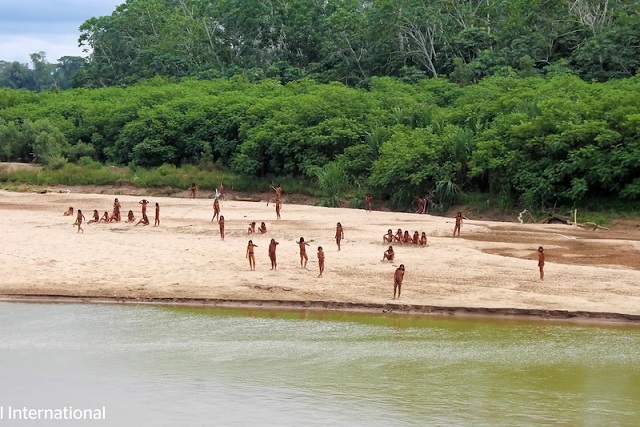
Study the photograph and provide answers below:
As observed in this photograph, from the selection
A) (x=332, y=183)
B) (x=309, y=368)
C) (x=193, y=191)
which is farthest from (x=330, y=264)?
(x=193, y=191)

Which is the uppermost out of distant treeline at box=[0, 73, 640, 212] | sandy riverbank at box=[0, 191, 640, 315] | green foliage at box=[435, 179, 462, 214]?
distant treeline at box=[0, 73, 640, 212]

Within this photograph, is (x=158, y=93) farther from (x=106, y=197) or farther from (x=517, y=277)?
(x=517, y=277)

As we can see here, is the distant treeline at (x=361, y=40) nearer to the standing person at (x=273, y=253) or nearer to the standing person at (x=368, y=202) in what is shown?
the standing person at (x=368, y=202)

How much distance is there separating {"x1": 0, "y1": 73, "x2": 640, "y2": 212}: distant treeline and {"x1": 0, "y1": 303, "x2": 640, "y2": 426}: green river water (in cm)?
1481

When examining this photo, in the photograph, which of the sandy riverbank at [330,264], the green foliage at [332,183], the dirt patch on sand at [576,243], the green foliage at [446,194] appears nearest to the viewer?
the sandy riverbank at [330,264]

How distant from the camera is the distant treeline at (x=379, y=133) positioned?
3559 centimetres

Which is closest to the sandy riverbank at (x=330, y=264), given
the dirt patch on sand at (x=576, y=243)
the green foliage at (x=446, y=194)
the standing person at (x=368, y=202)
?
the dirt patch on sand at (x=576, y=243)

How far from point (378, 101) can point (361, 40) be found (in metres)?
15.3

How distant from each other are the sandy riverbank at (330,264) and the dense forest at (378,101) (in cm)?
434

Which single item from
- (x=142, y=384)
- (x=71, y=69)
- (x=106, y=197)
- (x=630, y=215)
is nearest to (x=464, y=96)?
(x=630, y=215)

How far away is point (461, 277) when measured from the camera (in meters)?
25.0

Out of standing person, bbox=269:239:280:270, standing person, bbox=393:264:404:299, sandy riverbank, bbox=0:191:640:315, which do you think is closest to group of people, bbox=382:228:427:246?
sandy riverbank, bbox=0:191:640:315

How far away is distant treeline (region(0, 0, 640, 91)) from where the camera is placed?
53062mm

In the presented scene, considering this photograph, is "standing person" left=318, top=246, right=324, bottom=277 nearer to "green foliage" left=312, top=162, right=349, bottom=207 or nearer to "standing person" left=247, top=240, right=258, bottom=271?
"standing person" left=247, top=240, right=258, bottom=271
